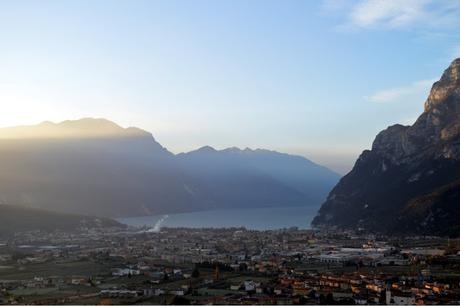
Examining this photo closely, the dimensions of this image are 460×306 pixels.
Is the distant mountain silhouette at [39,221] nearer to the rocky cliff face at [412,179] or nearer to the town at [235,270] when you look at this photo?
the town at [235,270]

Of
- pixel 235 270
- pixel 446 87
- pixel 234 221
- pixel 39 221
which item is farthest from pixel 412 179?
pixel 39 221

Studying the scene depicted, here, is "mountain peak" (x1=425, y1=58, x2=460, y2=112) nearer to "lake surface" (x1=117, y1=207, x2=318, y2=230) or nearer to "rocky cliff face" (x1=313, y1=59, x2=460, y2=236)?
"rocky cliff face" (x1=313, y1=59, x2=460, y2=236)

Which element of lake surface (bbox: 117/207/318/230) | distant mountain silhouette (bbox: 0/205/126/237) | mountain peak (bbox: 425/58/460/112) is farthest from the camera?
lake surface (bbox: 117/207/318/230)

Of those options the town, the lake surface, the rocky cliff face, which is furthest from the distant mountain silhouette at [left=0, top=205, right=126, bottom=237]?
the rocky cliff face

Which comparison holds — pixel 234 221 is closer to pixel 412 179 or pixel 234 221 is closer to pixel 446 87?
pixel 412 179

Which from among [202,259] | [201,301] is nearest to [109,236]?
[202,259]

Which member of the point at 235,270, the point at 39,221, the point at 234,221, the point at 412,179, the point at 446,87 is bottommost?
the point at 235,270
